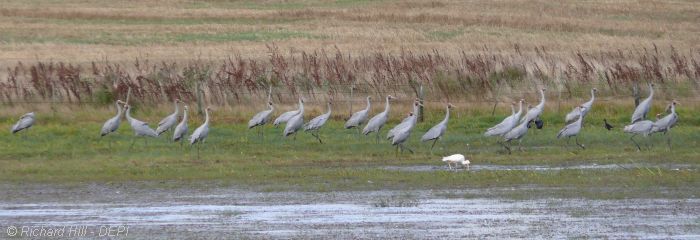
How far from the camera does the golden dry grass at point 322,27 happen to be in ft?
147

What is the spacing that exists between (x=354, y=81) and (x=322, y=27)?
29.9 m

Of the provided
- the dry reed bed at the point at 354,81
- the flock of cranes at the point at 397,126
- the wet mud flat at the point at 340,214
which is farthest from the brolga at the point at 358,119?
the wet mud flat at the point at 340,214

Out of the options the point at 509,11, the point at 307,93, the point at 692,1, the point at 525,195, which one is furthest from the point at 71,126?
the point at 692,1

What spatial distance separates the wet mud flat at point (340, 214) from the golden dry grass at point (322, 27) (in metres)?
24.1

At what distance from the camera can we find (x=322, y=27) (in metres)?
58.2

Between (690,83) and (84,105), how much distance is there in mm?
14728

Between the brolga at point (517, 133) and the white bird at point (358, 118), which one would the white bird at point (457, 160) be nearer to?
the brolga at point (517, 133)

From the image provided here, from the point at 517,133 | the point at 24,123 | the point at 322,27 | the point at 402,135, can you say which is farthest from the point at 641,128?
the point at 322,27

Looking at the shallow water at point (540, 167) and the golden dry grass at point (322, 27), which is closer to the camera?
the shallow water at point (540, 167)

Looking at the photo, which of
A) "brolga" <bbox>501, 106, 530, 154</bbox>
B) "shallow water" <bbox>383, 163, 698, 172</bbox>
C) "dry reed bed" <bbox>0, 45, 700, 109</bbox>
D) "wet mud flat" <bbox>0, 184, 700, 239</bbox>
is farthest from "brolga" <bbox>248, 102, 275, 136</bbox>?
"wet mud flat" <bbox>0, 184, 700, 239</bbox>

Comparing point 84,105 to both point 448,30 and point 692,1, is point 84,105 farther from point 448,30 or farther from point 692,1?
point 692,1

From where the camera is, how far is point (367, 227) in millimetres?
13336

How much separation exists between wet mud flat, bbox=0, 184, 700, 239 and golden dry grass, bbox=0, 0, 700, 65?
24.1 meters

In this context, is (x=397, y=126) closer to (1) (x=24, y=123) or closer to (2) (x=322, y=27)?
(1) (x=24, y=123)
